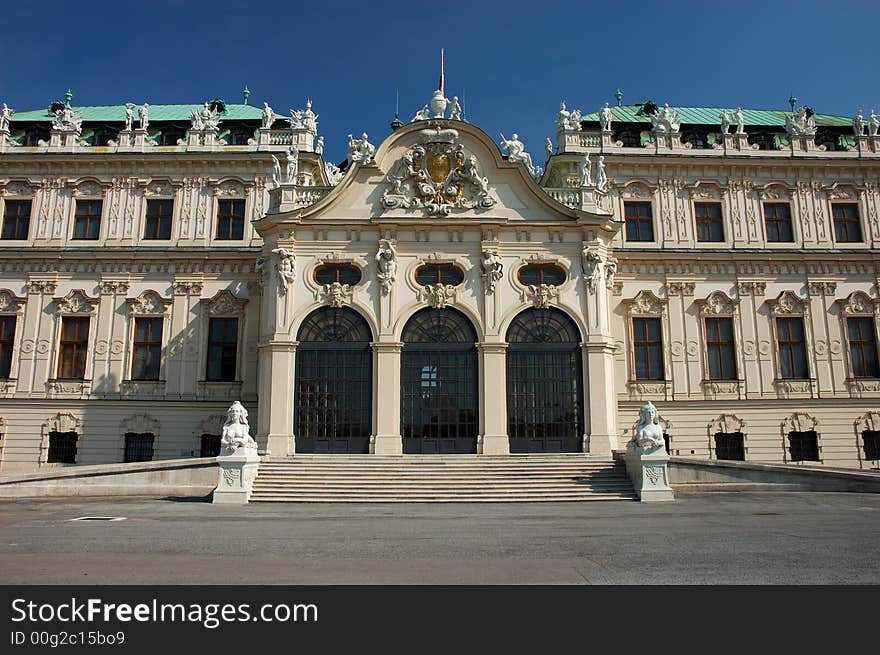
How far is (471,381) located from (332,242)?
8.13 meters

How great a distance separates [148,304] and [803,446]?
103ft

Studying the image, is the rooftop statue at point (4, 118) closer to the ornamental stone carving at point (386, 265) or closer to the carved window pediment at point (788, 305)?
the ornamental stone carving at point (386, 265)

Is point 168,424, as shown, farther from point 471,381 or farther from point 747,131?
point 747,131

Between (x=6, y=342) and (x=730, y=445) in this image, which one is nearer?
(x=730, y=445)

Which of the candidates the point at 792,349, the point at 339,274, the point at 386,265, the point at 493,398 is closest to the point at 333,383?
the point at 339,274

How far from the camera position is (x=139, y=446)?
3297 cm

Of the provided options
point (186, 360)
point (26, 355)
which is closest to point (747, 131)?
point (186, 360)

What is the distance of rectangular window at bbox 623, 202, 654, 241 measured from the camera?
3481 centimetres

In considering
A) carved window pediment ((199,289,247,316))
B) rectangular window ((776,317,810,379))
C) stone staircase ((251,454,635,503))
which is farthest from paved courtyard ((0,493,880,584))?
carved window pediment ((199,289,247,316))

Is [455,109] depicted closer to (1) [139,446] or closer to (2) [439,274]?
(2) [439,274]

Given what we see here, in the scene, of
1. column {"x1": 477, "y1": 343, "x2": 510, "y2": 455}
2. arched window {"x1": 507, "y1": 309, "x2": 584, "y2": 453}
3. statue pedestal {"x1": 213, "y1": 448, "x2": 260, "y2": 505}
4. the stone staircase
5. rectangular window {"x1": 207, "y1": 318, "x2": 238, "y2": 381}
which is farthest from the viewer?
rectangular window {"x1": 207, "y1": 318, "x2": 238, "y2": 381}

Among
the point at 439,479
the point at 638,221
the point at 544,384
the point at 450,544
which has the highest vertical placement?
the point at 638,221

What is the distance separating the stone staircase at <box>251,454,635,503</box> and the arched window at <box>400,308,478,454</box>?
4.56ft

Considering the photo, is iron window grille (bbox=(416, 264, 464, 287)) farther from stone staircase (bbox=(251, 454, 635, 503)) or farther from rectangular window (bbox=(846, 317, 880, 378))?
rectangular window (bbox=(846, 317, 880, 378))
